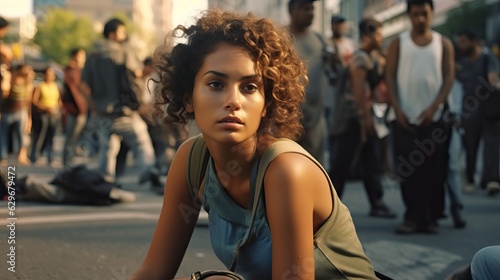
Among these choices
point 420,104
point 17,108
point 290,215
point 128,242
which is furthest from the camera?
point 17,108

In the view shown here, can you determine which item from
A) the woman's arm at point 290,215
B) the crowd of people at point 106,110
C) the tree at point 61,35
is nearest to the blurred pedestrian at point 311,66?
the crowd of people at point 106,110

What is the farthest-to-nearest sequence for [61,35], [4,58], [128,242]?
[61,35] → [4,58] → [128,242]

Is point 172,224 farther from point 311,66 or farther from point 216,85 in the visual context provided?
point 311,66

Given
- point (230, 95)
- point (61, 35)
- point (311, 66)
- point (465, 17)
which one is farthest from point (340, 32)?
point (61, 35)

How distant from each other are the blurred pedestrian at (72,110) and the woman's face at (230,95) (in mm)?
10850

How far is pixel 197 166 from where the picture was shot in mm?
3160

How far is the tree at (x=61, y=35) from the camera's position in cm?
11931

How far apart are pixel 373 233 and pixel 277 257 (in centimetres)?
459

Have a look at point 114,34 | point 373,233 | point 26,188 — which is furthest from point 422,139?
point 114,34

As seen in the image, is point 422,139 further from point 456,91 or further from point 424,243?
point 456,91

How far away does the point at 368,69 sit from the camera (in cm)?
872

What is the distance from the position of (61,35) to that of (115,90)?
11400 cm

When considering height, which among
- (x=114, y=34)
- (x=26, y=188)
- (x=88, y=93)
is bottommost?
(x=26, y=188)

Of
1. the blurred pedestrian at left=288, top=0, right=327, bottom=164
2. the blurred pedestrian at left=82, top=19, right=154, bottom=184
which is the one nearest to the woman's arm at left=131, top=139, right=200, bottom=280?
the blurred pedestrian at left=288, top=0, right=327, bottom=164
